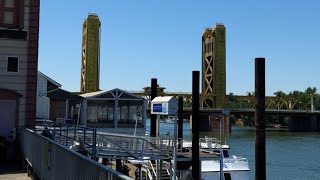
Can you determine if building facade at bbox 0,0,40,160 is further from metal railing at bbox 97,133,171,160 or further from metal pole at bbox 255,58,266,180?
metal pole at bbox 255,58,266,180

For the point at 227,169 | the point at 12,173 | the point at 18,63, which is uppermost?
the point at 18,63

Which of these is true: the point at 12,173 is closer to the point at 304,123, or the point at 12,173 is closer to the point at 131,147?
the point at 131,147

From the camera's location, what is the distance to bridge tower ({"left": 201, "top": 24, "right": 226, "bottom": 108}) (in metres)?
156

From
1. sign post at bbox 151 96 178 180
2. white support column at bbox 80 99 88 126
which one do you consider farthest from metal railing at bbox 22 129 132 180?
white support column at bbox 80 99 88 126

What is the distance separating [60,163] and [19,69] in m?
13.8

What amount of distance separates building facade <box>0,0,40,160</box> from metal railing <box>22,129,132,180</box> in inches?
206

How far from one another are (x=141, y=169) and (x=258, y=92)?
1266 cm

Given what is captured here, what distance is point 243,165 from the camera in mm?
32875

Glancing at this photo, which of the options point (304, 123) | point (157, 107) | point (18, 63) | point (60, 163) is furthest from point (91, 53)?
point (60, 163)

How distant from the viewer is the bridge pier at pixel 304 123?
161500 millimetres

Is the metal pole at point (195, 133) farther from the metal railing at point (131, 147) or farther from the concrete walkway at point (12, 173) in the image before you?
the concrete walkway at point (12, 173)

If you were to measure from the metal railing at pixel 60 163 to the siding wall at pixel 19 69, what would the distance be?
5454mm

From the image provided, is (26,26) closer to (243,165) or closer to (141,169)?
(141,169)

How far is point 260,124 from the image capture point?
1888cm
